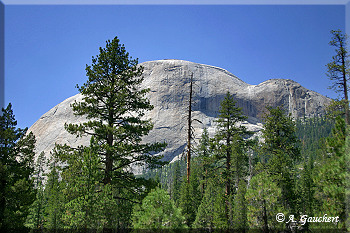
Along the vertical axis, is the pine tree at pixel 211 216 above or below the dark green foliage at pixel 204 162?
below

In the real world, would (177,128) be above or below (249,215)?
above

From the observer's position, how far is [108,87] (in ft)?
43.8

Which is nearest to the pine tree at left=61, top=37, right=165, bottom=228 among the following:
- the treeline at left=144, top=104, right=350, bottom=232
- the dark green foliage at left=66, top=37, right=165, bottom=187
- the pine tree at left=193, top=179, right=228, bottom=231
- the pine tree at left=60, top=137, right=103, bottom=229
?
the dark green foliage at left=66, top=37, right=165, bottom=187

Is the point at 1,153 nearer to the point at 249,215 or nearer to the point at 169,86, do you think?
the point at 249,215

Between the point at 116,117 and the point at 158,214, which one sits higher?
the point at 116,117

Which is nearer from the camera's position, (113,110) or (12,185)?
(113,110)

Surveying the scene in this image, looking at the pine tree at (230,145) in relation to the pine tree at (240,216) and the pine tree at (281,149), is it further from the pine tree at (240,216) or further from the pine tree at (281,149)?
the pine tree at (281,149)

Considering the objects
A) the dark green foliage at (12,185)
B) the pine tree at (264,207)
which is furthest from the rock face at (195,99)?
the pine tree at (264,207)

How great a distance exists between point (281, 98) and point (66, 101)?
139m

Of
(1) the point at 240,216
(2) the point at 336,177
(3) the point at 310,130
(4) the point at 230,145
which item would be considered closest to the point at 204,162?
(4) the point at 230,145

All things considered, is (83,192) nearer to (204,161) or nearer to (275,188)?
(275,188)

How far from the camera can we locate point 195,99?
145m

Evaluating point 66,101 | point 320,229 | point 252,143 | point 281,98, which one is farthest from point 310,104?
point 320,229

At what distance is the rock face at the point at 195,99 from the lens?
469 ft
